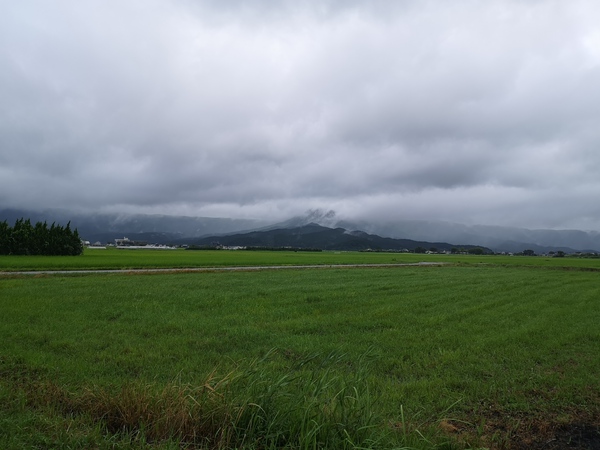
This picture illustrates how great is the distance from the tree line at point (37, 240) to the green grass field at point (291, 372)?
6017 centimetres

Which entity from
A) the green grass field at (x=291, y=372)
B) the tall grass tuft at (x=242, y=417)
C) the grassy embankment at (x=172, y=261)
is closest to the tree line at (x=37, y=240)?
the grassy embankment at (x=172, y=261)

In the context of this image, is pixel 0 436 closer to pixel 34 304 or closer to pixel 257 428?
pixel 257 428

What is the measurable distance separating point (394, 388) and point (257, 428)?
329 centimetres

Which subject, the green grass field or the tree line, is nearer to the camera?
the green grass field

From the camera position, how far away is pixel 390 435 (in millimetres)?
4570

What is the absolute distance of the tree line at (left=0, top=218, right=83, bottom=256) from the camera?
209ft

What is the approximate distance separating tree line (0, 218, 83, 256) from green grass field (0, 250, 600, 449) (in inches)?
2369

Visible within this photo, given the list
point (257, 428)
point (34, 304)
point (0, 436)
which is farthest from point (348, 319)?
point (34, 304)

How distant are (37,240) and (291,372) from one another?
253 feet

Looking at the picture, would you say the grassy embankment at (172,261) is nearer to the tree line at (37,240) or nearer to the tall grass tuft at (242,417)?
the tree line at (37,240)

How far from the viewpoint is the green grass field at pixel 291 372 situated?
4.44 m

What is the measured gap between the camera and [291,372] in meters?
6.04

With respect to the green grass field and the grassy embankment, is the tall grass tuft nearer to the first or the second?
the green grass field

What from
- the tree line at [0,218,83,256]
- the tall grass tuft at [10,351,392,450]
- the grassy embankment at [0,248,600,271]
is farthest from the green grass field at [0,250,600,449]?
the tree line at [0,218,83,256]
